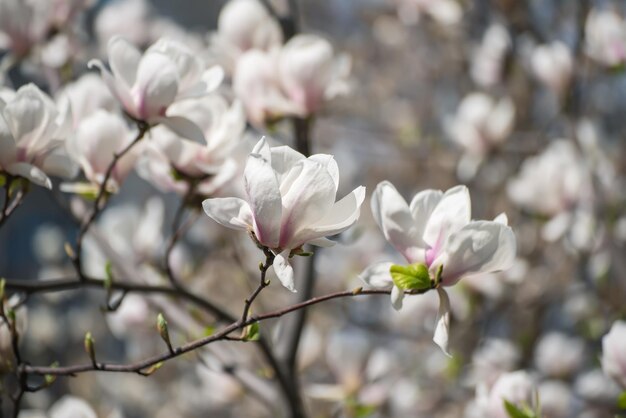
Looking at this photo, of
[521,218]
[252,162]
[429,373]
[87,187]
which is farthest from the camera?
[521,218]

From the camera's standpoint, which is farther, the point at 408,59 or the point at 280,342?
the point at 408,59

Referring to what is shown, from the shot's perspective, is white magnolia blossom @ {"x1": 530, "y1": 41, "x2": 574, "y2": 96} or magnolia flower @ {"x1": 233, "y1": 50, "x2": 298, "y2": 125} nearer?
magnolia flower @ {"x1": 233, "y1": 50, "x2": 298, "y2": 125}

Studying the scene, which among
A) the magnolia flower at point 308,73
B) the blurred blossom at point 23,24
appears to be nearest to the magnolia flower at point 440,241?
the magnolia flower at point 308,73

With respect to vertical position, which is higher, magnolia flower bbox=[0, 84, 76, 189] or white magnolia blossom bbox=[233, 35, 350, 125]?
magnolia flower bbox=[0, 84, 76, 189]

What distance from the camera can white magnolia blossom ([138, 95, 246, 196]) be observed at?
1.00 meters

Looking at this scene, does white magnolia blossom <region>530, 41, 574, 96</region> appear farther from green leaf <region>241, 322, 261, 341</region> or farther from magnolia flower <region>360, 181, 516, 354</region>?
green leaf <region>241, 322, 261, 341</region>

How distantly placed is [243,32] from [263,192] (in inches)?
27.2

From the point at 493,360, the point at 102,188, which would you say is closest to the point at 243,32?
the point at 102,188

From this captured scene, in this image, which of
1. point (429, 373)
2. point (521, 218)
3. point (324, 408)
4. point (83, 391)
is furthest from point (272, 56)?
point (83, 391)

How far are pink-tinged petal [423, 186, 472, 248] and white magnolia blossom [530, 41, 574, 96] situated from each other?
1.36 meters

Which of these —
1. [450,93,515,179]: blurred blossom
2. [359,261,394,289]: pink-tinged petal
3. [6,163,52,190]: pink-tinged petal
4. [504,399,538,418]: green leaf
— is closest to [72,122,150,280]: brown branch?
[6,163,52,190]: pink-tinged petal

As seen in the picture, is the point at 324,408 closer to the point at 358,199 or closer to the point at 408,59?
the point at 408,59

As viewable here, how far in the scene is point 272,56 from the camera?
128 cm

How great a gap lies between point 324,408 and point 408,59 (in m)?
2.26
